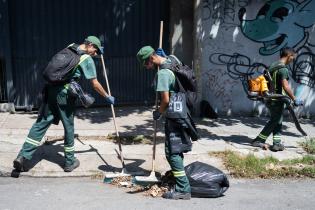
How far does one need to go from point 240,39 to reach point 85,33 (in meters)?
3.07

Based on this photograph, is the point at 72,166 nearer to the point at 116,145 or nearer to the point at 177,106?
the point at 116,145

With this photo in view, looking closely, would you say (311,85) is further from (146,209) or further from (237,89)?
(146,209)

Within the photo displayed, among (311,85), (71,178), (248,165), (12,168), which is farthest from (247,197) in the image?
(311,85)

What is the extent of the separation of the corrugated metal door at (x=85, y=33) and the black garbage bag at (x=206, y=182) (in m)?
4.59

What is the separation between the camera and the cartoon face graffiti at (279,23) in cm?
1000

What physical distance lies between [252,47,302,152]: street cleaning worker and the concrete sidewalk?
204 mm

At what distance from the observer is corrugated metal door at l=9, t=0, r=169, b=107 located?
388 inches

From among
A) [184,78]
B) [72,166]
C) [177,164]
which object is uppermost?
[184,78]

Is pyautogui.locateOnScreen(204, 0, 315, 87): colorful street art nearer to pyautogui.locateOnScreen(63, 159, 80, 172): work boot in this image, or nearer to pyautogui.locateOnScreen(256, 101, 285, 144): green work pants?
pyautogui.locateOnScreen(256, 101, 285, 144): green work pants

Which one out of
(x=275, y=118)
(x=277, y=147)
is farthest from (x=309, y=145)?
(x=275, y=118)

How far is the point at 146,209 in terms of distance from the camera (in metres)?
5.70

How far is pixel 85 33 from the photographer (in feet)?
33.0

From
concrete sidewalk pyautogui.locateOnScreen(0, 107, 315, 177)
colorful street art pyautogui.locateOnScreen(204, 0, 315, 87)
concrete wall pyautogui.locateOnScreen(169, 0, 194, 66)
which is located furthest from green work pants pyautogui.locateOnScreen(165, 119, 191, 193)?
concrete wall pyautogui.locateOnScreen(169, 0, 194, 66)

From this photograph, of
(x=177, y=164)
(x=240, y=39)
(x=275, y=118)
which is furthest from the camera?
(x=240, y=39)
